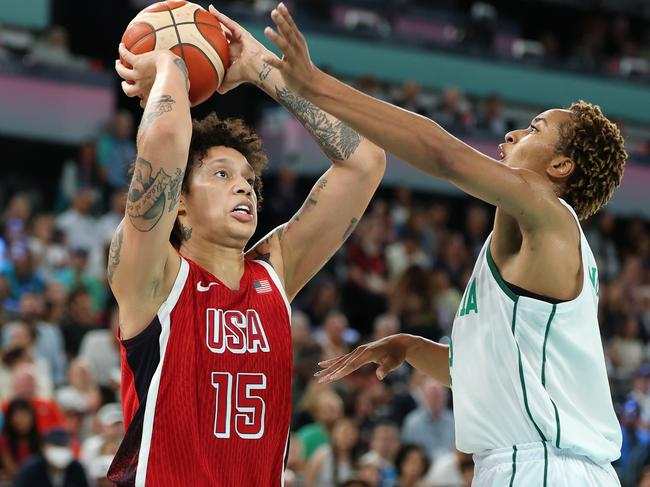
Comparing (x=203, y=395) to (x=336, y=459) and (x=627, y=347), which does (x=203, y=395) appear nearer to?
(x=336, y=459)

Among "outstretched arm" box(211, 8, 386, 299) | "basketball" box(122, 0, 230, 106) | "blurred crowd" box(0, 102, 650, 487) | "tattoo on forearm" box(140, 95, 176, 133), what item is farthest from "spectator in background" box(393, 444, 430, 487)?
"tattoo on forearm" box(140, 95, 176, 133)

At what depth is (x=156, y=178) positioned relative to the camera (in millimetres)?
4129

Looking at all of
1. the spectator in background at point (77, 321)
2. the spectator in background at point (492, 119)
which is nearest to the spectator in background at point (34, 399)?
the spectator in background at point (77, 321)

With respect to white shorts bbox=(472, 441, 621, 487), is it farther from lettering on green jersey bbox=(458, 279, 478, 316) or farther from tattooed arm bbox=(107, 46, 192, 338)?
tattooed arm bbox=(107, 46, 192, 338)

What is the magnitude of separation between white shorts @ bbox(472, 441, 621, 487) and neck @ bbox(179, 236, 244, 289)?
1223 mm

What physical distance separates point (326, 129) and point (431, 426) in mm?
6297

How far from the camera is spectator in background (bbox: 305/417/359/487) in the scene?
9.16m

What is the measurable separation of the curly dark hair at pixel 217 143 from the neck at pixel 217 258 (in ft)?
0.31

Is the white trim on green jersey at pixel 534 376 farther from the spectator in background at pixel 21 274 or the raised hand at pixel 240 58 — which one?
the spectator in background at pixel 21 274

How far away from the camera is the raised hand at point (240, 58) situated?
15.5 ft

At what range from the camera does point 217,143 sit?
4.72 metres

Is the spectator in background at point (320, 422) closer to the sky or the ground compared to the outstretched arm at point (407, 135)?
closer to the ground

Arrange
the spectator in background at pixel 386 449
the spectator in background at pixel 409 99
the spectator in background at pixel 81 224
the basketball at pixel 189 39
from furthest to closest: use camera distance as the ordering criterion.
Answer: the spectator in background at pixel 409 99
the spectator in background at pixel 81 224
the spectator in background at pixel 386 449
the basketball at pixel 189 39

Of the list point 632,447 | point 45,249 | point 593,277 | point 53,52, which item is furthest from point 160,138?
point 53,52
